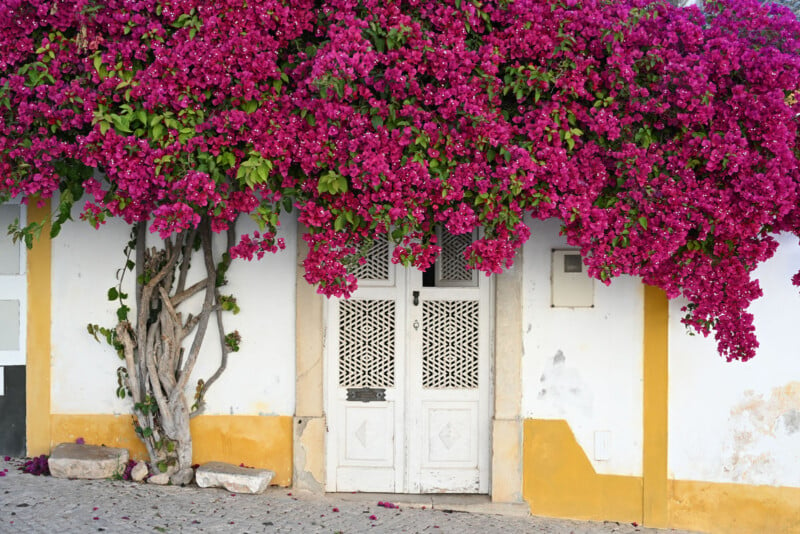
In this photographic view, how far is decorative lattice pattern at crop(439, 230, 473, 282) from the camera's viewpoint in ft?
19.3

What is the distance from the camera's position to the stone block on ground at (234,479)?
5.53 metres

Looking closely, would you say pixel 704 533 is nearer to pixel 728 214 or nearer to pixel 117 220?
pixel 728 214

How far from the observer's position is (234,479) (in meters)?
5.53

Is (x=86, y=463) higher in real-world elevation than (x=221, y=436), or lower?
lower

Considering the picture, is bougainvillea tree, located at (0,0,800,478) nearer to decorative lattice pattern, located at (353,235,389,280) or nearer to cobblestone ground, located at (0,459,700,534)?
decorative lattice pattern, located at (353,235,389,280)

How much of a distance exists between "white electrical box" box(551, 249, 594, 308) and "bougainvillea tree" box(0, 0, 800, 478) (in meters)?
0.70

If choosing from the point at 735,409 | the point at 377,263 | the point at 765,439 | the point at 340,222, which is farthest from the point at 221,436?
the point at 765,439

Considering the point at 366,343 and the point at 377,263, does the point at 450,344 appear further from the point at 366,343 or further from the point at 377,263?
the point at 377,263

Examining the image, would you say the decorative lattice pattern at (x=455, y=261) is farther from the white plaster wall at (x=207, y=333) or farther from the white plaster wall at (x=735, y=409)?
the white plaster wall at (x=735, y=409)

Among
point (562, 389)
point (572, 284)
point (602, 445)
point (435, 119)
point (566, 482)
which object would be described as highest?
point (435, 119)

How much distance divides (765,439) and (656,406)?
825mm

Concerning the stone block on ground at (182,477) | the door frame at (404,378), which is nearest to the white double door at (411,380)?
the door frame at (404,378)

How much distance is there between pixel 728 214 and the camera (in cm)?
482

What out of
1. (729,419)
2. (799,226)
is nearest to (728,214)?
(799,226)
